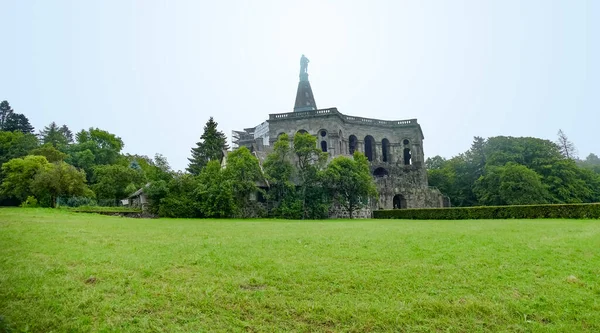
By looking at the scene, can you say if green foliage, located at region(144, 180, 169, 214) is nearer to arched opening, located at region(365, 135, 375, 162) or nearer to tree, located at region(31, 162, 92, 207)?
tree, located at region(31, 162, 92, 207)

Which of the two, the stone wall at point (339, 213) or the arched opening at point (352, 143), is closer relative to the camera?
the stone wall at point (339, 213)

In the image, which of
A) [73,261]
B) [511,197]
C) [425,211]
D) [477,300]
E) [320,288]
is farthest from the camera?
[511,197]

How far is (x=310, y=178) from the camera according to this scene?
2802cm

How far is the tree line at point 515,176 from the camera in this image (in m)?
34.8

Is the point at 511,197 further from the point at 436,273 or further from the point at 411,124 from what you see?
the point at 436,273

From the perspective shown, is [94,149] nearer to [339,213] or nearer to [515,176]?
[339,213]

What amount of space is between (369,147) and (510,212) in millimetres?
22902

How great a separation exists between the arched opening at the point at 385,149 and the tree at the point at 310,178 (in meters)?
17.5

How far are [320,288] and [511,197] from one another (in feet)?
117

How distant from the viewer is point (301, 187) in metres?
28.4

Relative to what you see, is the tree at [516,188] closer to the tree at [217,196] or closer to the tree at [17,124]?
the tree at [217,196]

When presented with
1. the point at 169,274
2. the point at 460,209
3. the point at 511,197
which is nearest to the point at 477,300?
the point at 169,274

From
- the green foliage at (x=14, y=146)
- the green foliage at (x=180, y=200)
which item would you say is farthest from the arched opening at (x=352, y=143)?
the green foliage at (x=14, y=146)

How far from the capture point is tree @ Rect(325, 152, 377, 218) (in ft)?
91.2
